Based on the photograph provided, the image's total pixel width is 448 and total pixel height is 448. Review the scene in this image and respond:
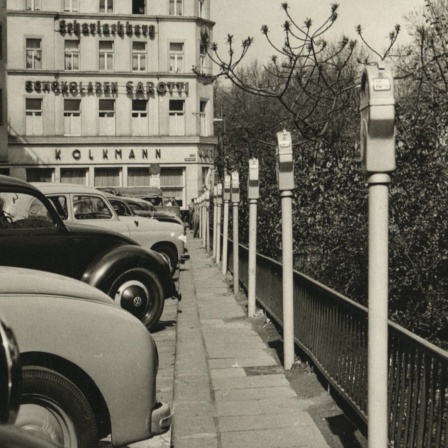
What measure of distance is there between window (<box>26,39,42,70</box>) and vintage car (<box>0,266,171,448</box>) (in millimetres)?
51725

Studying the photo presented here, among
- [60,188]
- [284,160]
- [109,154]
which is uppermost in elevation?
[109,154]

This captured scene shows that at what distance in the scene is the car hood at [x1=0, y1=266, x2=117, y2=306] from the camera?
4.70 metres

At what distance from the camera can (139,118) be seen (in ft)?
184

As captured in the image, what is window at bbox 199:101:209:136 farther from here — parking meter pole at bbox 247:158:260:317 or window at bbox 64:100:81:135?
parking meter pole at bbox 247:158:260:317

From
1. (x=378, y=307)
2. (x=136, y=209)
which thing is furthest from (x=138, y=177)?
(x=378, y=307)

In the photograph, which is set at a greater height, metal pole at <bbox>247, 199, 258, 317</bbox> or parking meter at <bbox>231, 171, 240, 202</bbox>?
parking meter at <bbox>231, 171, 240, 202</bbox>

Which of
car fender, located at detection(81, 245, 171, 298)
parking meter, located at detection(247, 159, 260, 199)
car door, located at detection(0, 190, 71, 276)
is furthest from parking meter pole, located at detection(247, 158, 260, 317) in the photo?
car door, located at detection(0, 190, 71, 276)

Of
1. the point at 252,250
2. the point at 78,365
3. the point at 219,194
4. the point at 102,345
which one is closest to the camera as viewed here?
the point at 78,365

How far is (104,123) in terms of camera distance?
183ft

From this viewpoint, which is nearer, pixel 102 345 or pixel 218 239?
pixel 102 345

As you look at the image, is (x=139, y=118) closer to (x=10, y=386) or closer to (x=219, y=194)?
(x=219, y=194)

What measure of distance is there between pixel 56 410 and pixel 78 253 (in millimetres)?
5666

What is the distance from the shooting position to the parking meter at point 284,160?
8.58 m

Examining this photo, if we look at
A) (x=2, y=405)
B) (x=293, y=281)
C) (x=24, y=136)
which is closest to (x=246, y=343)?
(x=293, y=281)
